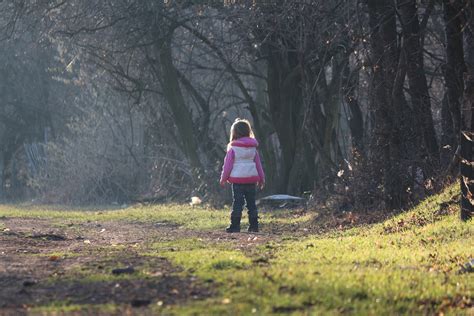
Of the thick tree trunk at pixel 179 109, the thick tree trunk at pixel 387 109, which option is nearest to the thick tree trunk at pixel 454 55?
the thick tree trunk at pixel 387 109

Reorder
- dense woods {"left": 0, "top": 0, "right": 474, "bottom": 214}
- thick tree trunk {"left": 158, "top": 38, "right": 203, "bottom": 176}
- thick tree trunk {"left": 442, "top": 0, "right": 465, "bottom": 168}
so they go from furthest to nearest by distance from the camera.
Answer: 1. thick tree trunk {"left": 158, "top": 38, "right": 203, "bottom": 176}
2. dense woods {"left": 0, "top": 0, "right": 474, "bottom": 214}
3. thick tree trunk {"left": 442, "top": 0, "right": 465, "bottom": 168}

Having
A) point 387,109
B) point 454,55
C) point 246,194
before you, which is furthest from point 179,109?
point 454,55

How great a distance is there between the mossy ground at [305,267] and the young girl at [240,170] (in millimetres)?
472

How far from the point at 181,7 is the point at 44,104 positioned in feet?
77.3

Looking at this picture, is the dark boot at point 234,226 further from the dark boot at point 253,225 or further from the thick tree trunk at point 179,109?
the thick tree trunk at point 179,109

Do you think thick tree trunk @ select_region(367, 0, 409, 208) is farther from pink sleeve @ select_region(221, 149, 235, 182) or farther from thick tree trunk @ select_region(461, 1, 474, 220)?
thick tree trunk @ select_region(461, 1, 474, 220)

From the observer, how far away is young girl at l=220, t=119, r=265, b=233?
1770cm

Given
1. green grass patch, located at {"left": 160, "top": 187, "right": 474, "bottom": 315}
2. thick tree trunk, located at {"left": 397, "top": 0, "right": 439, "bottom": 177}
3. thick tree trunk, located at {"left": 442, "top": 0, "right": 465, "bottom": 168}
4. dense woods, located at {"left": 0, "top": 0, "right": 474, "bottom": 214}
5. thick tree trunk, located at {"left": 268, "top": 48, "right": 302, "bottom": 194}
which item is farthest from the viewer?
thick tree trunk, located at {"left": 268, "top": 48, "right": 302, "bottom": 194}

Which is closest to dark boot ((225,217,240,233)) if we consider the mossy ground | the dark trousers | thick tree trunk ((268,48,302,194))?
the dark trousers

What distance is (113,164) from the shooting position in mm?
37594

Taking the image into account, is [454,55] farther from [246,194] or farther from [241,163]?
[246,194]

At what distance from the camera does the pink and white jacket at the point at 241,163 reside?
17703mm

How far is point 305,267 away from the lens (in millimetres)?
10023

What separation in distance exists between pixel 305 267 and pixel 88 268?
2.02 m
